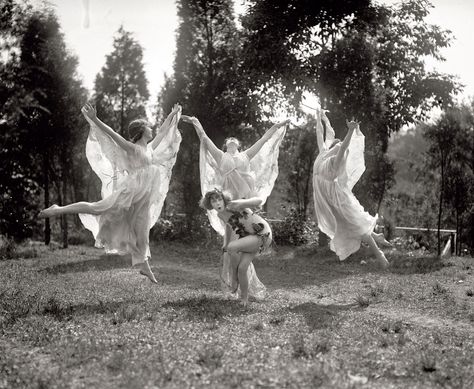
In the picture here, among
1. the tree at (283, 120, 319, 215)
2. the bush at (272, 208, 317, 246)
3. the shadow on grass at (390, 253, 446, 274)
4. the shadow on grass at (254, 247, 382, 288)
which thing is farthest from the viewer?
the tree at (283, 120, 319, 215)

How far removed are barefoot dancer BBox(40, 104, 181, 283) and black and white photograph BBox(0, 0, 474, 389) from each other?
1.3 inches

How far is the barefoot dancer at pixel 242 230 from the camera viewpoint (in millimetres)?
7852

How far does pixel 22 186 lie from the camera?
1708 cm

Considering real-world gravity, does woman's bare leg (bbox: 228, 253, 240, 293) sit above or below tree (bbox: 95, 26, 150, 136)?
below

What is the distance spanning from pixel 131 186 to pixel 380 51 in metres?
10.8

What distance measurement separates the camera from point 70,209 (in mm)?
8242

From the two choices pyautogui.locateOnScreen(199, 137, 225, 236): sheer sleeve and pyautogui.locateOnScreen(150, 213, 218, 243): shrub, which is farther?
pyautogui.locateOnScreen(150, 213, 218, 243): shrub

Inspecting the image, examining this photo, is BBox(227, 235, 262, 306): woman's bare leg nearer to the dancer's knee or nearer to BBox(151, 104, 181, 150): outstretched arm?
the dancer's knee

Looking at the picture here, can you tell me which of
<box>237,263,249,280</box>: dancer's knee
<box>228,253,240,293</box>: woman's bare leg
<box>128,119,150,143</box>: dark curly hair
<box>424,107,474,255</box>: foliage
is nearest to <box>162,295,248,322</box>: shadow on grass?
<box>228,253,240,293</box>: woman's bare leg

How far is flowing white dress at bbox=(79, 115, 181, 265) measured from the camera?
867 centimetres

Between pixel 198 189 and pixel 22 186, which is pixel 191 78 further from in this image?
pixel 22 186

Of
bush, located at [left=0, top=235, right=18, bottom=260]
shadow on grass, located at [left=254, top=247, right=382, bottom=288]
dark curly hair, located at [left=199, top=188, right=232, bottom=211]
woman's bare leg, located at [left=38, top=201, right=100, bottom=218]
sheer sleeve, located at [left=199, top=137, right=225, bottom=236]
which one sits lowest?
shadow on grass, located at [left=254, top=247, right=382, bottom=288]

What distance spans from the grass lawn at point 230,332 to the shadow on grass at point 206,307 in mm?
17

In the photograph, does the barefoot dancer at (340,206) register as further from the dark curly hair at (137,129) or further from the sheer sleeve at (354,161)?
the dark curly hair at (137,129)
